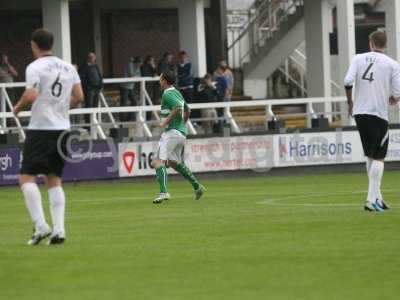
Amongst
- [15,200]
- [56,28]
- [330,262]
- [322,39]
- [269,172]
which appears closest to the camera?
[330,262]

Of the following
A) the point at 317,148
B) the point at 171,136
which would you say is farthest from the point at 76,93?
the point at 317,148

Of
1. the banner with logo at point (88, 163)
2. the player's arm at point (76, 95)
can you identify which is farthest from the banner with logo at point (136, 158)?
the player's arm at point (76, 95)

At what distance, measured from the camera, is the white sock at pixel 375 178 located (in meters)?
16.5

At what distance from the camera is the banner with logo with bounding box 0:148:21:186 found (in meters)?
28.7

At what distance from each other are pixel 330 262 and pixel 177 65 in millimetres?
24586

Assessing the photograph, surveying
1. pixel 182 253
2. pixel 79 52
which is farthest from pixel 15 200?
pixel 79 52

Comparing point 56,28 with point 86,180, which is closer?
point 86,180

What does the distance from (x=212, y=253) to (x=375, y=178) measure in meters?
4.71

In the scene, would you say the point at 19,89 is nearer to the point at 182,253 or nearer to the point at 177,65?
the point at 177,65

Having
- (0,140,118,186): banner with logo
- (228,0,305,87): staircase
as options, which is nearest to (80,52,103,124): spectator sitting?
(0,140,118,186): banner with logo

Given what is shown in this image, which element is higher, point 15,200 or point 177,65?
point 177,65

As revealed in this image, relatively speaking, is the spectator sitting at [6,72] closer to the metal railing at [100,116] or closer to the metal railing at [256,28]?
the metal railing at [100,116]

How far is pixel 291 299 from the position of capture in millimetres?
9406

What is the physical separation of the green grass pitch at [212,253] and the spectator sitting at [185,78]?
1449 cm
